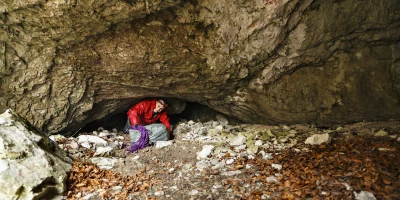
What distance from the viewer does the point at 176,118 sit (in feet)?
31.4

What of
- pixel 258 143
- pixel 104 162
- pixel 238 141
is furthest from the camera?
pixel 238 141

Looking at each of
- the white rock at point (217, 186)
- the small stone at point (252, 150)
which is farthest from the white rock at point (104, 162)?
the small stone at point (252, 150)

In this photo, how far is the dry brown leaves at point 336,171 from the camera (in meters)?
3.20

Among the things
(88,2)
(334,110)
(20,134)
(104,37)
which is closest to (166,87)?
(104,37)

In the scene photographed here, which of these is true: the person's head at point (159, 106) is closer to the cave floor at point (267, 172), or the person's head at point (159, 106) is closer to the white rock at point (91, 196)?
the cave floor at point (267, 172)

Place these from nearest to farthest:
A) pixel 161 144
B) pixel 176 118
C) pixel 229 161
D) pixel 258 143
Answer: pixel 229 161
pixel 258 143
pixel 161 144
pixel 176 118

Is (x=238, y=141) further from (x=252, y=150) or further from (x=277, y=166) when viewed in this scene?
(x=277, y=166)

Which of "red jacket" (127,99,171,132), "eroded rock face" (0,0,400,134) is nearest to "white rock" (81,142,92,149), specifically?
"eroded rock face" (0,0,400,134)

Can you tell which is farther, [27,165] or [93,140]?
[93,140]

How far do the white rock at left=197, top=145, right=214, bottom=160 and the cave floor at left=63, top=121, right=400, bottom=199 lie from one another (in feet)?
0.24

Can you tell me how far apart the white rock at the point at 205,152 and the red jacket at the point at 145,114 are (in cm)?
233

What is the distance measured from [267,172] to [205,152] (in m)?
1.49

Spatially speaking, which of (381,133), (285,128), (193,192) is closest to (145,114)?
(285,128)

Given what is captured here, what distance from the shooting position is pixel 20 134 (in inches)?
157
